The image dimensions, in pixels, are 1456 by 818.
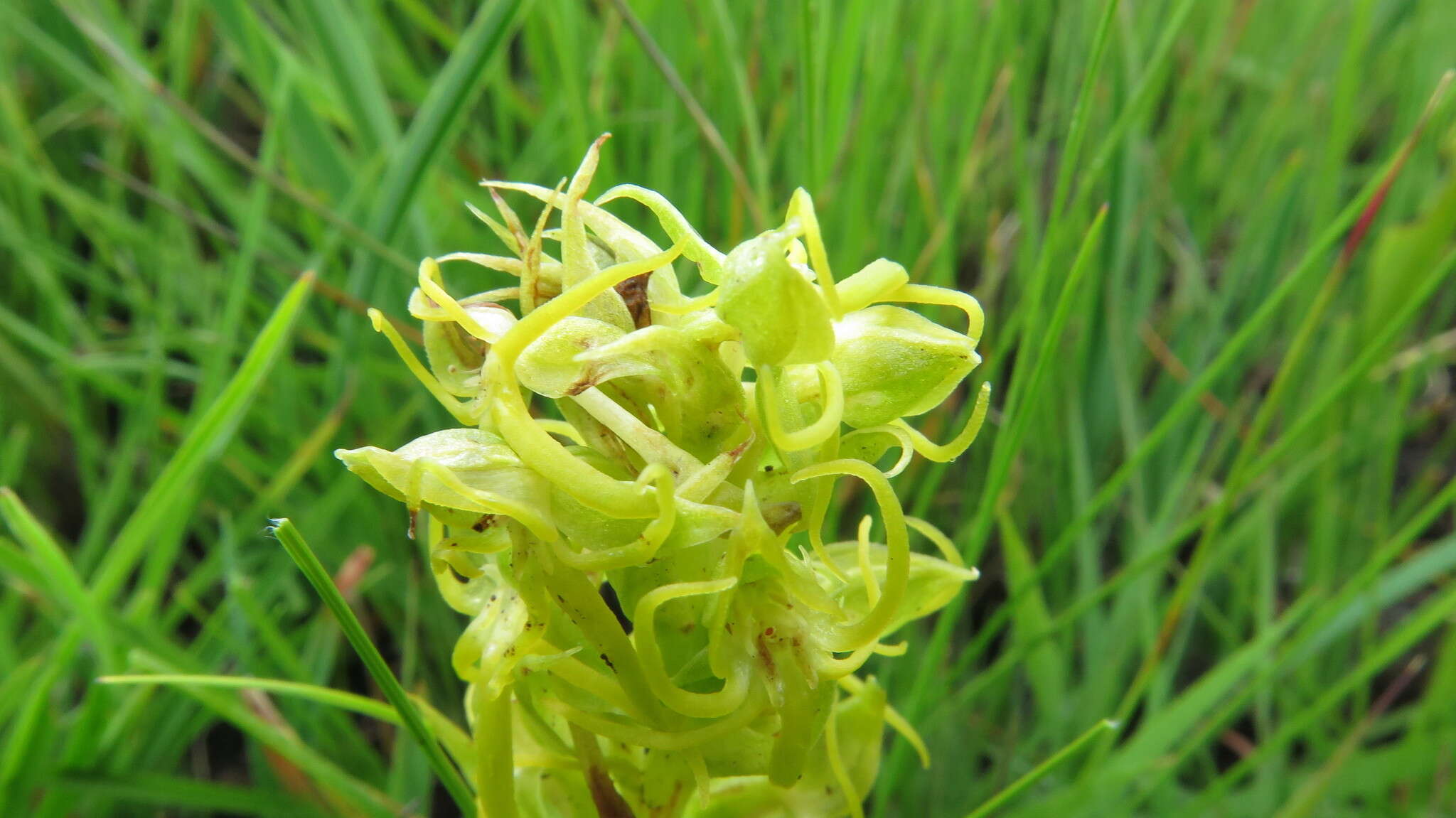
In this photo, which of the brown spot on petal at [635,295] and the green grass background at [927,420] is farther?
the green grass background at [927,420]

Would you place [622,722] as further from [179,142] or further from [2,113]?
[2,113]

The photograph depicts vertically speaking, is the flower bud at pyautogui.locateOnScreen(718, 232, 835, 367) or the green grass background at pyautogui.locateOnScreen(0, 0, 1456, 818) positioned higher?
the flower bud at pyautogui.locateOnScreen(718, 232, 835, 367)

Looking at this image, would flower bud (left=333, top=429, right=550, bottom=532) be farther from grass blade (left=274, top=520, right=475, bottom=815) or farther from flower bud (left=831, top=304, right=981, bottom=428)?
flower bud (left=831, top=304, right=981, bottom=428)

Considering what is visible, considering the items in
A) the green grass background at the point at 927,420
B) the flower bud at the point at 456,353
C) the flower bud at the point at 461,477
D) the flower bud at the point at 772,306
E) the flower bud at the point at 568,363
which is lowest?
the green grass background at the point at 927,420

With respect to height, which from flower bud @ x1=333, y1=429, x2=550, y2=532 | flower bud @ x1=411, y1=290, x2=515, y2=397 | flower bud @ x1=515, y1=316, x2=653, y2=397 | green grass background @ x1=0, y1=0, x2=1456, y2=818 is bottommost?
green grass background @ x1=0, y1=0, x2=1456, y2=818

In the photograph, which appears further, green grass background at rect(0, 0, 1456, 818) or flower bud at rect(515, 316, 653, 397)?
green grass background at rect(0, 0, 1456, 818)

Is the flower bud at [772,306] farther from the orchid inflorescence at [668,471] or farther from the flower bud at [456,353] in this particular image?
the flower bud at [456,353]

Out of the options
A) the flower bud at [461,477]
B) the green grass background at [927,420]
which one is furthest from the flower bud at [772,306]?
the green grass background at [927,420]

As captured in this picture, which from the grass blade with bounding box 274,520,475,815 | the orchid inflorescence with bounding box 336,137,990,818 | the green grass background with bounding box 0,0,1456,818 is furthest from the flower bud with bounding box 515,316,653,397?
the green grass background with bounding box 0,0,1456,818
